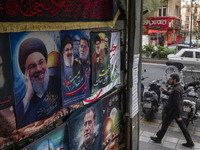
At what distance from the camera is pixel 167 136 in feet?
19.2

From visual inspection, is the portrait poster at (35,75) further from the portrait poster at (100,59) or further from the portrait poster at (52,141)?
the portrait poster at (100,59)

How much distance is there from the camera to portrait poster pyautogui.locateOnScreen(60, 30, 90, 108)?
262cm

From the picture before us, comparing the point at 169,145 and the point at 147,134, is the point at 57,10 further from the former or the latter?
the point at 147,134

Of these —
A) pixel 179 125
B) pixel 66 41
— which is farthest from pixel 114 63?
pixel 179 125

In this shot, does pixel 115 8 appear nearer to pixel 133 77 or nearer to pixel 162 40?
pixel 133 77

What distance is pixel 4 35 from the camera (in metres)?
1.90

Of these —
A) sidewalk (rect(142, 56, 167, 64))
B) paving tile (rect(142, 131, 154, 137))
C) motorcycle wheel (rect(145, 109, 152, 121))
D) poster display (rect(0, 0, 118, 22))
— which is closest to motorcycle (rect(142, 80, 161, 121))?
motorcycle wheel (rect(145, 109, 152, 121))

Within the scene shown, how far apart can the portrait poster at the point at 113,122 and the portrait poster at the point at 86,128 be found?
0.22 metres

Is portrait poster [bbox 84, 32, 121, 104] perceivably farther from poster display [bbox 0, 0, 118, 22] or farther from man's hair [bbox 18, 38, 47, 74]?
man's hair [bbox 18, 38, 47, 74]

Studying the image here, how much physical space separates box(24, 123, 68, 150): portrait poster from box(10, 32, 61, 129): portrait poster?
0.77 feet

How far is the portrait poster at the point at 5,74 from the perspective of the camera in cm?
189

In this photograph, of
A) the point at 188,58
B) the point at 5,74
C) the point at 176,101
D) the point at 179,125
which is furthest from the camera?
the point at 188,58

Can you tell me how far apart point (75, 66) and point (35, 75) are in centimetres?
67

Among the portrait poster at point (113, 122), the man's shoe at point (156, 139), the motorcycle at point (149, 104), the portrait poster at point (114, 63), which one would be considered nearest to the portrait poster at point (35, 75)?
the portrait poster at point (114, 63)
